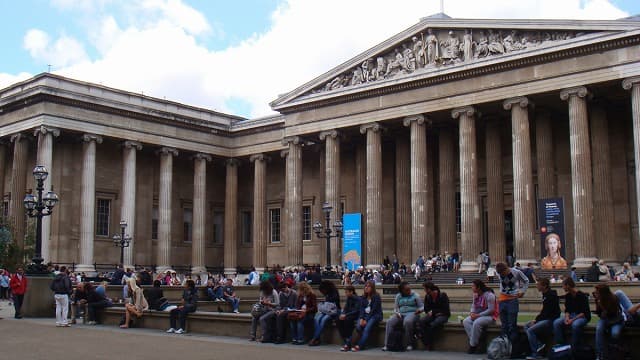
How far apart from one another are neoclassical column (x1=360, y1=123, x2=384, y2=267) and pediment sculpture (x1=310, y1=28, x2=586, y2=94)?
3.12 metres

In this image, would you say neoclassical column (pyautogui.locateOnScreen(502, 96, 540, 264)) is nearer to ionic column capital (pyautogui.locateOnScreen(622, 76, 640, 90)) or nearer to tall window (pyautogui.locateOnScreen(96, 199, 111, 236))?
ionic column capital (pyautogui.locateOnScreen(622, 76, 640, 90))

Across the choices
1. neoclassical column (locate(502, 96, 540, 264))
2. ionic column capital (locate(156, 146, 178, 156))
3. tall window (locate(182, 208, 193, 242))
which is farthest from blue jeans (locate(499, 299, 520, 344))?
tall window (locate(182, 208, 193, 242))

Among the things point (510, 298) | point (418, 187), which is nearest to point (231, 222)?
point (418, 187)

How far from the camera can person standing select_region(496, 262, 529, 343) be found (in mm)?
14670

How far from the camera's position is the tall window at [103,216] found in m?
49.4

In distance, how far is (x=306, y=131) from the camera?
155ft

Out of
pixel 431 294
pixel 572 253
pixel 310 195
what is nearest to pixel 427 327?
pixel 431 294

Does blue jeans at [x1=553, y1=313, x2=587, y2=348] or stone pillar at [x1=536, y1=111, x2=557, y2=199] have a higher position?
stone pillar at [x1=536, y1=111, x2=557, y2=199]

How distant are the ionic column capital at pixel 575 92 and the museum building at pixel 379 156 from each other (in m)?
0.09

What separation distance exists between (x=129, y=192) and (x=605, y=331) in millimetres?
38628

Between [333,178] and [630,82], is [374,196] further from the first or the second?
[630,82]

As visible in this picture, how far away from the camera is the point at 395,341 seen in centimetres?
1614

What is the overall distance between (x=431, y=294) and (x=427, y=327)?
692mm

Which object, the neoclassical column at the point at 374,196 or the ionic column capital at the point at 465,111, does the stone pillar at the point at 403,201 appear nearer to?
the neoclassical column at the point at 374,196
